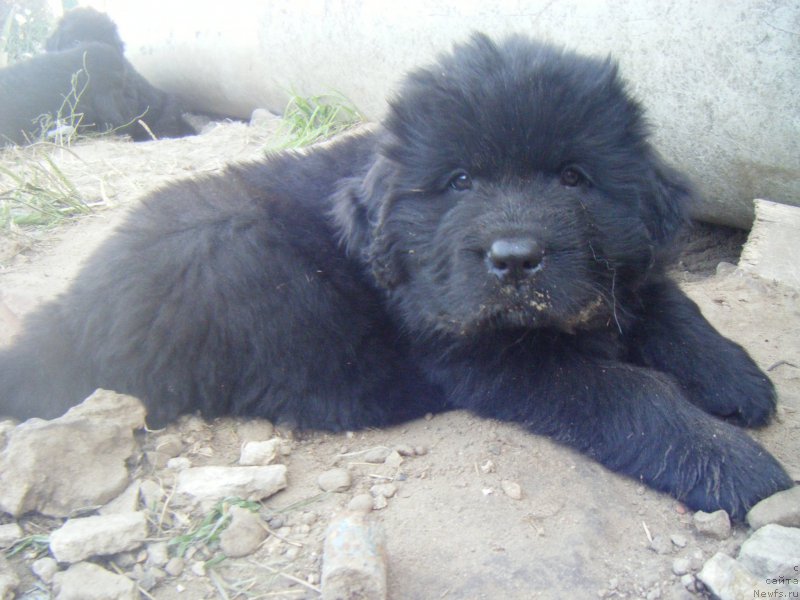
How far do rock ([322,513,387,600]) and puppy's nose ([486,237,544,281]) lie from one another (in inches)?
34.2

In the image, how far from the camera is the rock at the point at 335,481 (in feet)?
8.25

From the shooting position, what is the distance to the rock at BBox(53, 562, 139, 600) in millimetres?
1967

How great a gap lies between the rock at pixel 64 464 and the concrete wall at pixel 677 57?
98.2 inches

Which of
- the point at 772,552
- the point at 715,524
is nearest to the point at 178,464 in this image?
the point at 715,524

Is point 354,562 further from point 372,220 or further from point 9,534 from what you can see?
point 372,220

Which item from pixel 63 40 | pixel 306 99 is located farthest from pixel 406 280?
pixel 63 40

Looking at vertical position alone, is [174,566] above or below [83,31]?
below

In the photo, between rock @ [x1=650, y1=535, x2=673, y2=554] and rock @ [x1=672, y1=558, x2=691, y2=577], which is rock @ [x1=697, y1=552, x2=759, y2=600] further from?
rock @ [x1=650, y1=535, x2=673, y2=554]

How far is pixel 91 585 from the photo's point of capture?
6.59ft

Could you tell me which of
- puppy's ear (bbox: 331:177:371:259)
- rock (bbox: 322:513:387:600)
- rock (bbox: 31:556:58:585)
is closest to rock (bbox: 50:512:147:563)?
rock (bbox: 31:556:58:585)

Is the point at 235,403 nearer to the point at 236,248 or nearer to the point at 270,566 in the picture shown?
the point at 236,248

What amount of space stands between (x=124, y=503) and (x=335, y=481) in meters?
0.67

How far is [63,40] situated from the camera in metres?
8.80

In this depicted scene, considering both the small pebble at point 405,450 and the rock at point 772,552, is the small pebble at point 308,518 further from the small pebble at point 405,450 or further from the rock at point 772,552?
the rock at point 772,552
